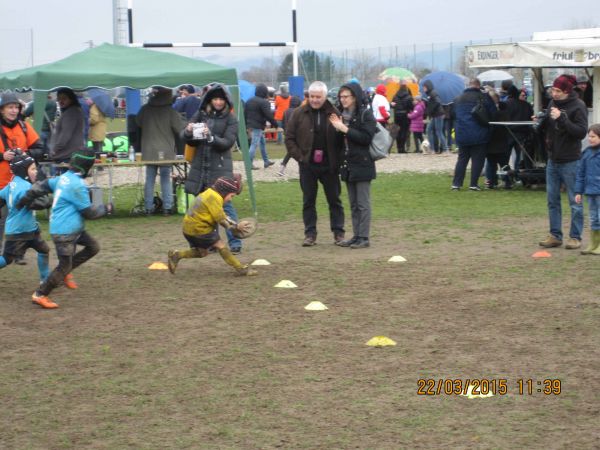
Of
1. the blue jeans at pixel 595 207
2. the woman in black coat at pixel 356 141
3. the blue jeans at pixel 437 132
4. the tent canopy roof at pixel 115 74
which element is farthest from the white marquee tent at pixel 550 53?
the blue jeans at pixel 437 132

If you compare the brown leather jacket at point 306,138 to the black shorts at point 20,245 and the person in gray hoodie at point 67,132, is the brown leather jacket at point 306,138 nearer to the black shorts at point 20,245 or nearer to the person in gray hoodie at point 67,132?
the black shorts at point 20,245

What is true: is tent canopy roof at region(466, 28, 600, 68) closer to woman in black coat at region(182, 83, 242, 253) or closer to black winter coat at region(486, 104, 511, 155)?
black winter coat at region(486, 104, 511, 155)

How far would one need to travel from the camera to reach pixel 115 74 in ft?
46.3

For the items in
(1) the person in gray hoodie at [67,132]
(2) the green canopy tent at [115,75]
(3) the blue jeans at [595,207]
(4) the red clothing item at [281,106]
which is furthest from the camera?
(4) the red clothing item at [281,106]

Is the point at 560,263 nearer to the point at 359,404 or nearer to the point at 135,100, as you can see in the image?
the point at 359,404

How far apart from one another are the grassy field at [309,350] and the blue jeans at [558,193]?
13.0 inches

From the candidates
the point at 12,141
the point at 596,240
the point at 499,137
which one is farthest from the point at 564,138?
the point at 499,137

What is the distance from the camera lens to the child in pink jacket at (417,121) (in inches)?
1113

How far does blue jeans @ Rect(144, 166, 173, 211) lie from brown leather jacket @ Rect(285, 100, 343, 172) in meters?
4.17

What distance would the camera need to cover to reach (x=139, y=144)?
15688mm

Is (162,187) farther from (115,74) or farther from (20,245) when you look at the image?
(20,245)
